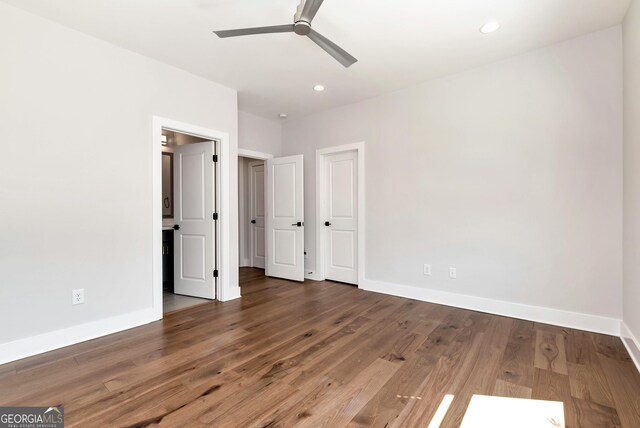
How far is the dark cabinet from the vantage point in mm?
4648

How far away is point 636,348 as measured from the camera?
7.19 feet

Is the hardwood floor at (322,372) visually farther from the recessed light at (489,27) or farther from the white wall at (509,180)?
the recessed light at (489,27)

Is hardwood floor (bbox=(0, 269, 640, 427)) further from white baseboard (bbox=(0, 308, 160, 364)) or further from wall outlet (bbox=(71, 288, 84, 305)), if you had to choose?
wall outlet (bbox=(71, 288, 84, 305))

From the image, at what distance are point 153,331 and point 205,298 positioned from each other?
3.42ft

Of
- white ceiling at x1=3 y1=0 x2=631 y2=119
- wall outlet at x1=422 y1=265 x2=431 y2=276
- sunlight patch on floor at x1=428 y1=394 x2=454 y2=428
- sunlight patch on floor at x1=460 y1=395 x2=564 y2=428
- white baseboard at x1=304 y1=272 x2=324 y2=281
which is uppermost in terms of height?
white ceiling at x1=3 y1=0 x2=631 y2=119

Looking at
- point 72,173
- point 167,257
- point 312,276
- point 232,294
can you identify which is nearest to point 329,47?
point 72,173

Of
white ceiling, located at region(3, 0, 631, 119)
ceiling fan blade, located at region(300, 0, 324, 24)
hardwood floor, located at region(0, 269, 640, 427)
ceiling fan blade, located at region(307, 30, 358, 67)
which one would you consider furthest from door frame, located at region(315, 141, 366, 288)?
ceiling fan blade, located at region(300, 0, 324, 24)

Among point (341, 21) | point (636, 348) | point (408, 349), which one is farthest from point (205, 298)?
point (636, 348)

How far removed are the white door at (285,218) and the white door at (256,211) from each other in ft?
3.03

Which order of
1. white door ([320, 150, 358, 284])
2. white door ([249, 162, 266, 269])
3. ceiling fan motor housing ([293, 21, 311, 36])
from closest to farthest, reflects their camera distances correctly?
ceiling fan motor housing ([293, 21, 311, 36]) < white door ([320, 150, 358, 284]) < white door ([249, 162, 266, 269])

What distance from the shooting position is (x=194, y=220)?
396 centimetres

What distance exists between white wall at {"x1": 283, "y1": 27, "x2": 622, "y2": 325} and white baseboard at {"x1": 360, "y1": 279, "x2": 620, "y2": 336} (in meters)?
0.06

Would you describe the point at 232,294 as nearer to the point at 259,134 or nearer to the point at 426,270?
the point at 426,270

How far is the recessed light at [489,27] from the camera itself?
2.57m
